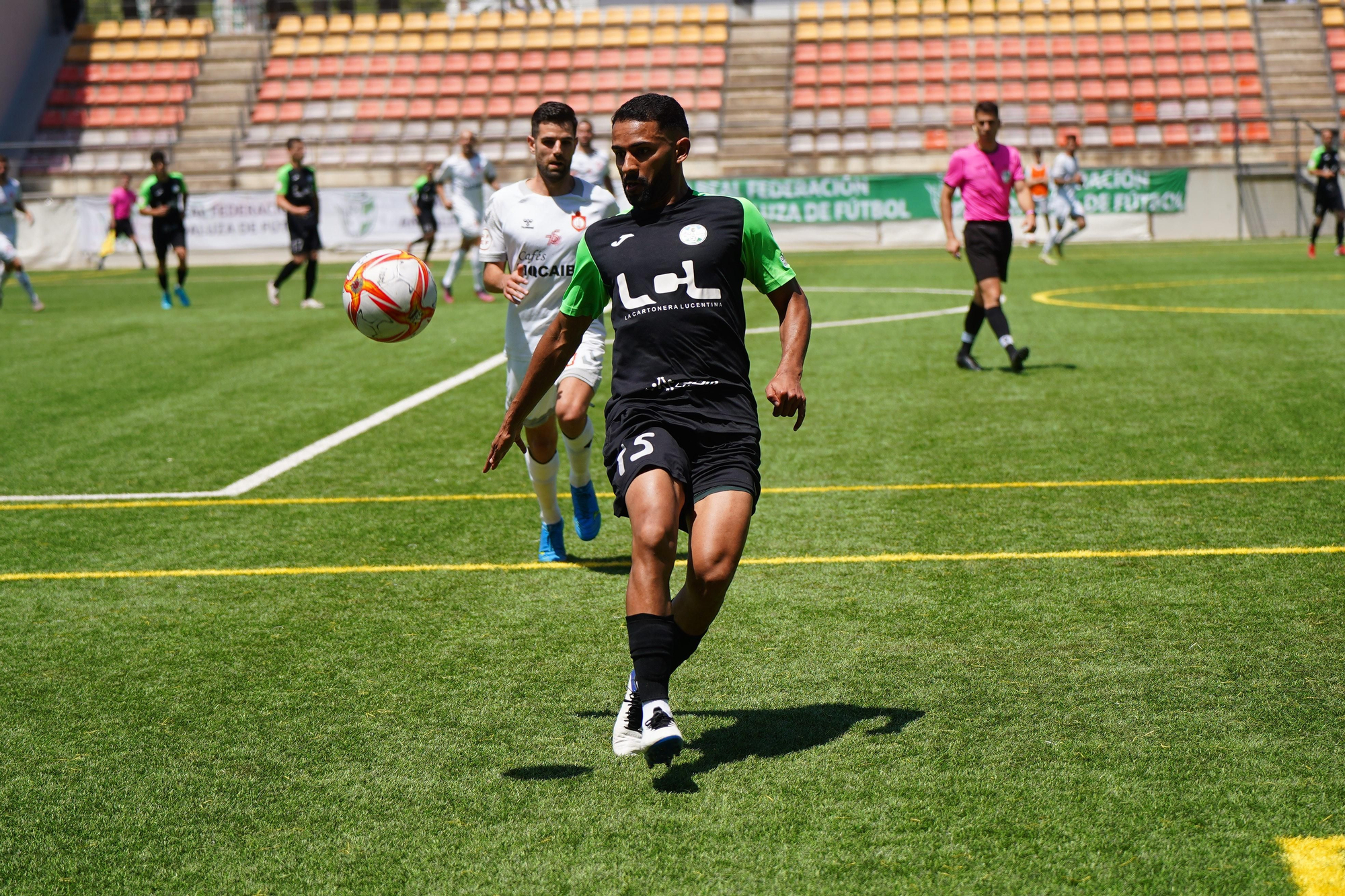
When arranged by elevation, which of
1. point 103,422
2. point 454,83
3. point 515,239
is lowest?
point 103,422

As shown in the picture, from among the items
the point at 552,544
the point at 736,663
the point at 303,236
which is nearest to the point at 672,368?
the point at 736,663

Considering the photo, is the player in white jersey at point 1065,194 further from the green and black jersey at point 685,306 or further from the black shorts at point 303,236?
the green and black jersey at point 685,306

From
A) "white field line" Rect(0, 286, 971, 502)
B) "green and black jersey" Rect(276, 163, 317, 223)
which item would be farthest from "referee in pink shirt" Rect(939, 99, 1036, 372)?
"green and black jersey" Rect(276, 163, 317, 223)

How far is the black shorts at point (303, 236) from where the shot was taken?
758 inches

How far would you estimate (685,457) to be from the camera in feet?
14.0

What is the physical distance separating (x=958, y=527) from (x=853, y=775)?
3.22 m

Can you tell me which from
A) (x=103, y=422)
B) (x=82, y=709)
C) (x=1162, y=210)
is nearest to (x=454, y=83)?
(x=1162, y=210)

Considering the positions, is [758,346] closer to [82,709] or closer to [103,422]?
[103,422]

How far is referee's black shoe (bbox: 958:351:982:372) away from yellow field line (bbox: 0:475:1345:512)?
4.48 meters

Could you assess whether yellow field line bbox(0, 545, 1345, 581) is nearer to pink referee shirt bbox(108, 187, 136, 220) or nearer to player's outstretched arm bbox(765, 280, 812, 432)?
player's outstretched arm bbox(765, 280, 812, 432)

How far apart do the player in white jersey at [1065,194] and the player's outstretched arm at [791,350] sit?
2371cm

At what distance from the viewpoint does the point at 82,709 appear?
15.3ft

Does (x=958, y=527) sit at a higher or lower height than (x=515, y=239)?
lower

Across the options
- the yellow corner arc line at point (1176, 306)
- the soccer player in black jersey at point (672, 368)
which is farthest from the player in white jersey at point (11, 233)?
the soccer player in black jersey at point (672, 368)
